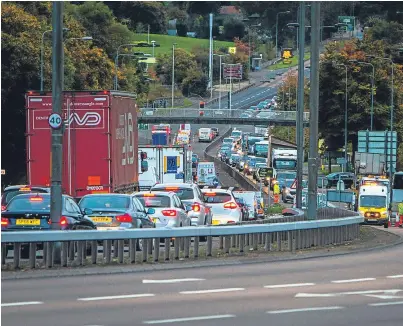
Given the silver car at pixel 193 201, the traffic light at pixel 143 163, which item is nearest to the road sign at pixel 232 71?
the traffic light at pixel 143 163

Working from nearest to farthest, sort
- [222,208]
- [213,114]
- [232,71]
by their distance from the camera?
[222,208], [213,114], [232,71]

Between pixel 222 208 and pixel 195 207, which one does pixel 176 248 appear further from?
pixel 222 208

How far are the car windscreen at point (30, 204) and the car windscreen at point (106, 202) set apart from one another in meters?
2.22

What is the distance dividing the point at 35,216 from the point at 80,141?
455 inches

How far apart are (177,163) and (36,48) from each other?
12006 mm

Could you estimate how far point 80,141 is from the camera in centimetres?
3797

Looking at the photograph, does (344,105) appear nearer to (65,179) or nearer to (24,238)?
(65,179)

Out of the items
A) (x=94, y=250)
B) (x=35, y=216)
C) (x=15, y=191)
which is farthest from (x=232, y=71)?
(x=94, y=250)

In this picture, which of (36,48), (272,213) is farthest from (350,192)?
(36,48)

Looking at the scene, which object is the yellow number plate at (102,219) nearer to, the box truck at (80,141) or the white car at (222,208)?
the box truck at (80,141)

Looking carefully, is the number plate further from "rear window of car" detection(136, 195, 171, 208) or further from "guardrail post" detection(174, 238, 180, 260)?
"rear window of car" detection(136, 195, 171, 208)

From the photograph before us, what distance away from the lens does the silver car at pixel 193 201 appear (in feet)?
118

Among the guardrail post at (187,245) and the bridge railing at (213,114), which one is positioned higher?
the bridge railing at (213,114)

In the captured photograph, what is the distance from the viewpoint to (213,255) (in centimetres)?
2795
